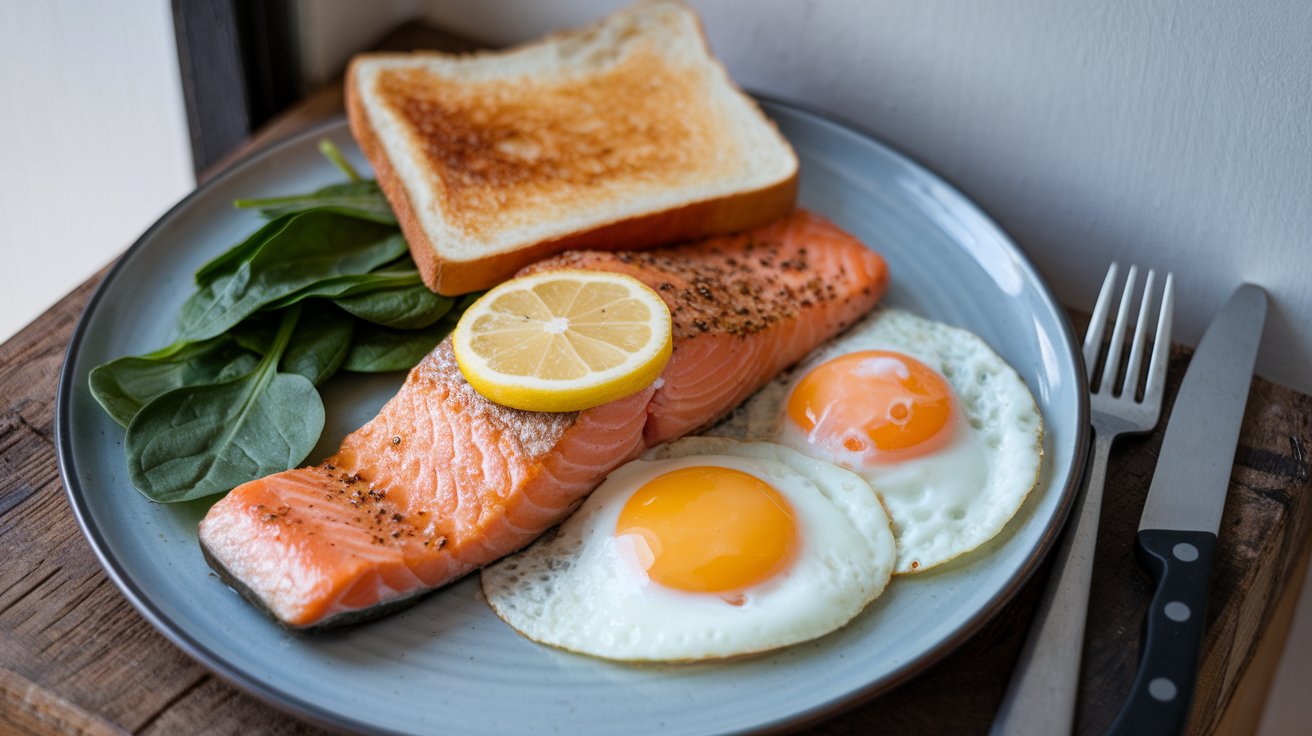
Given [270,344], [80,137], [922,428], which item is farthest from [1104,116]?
[80,137]

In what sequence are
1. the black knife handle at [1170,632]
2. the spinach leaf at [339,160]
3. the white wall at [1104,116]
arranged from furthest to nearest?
1. the spinach leaf at [339,160]
2. the white wall at [1104,116]
3. the black knife handle at [1170,632]

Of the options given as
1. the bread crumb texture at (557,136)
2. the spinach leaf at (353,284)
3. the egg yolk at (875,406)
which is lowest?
the egg yolk at (875,406)

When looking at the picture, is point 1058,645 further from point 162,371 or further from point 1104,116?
point 162,371

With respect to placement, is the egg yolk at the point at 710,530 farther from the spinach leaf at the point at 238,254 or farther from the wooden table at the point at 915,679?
the spinach leaf at the point at 238,254

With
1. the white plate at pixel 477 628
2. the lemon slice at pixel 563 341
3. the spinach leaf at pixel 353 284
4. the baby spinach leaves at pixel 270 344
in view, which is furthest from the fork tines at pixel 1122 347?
the spinach leaf at pixel 353 284

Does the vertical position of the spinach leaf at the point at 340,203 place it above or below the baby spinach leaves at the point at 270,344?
above
